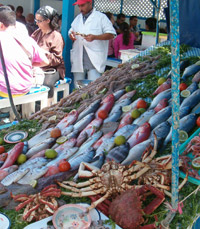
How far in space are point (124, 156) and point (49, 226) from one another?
0.79 m

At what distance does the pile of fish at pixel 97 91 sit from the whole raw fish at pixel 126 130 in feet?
2.41

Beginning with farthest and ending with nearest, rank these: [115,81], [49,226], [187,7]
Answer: [187,7] < [115,81] < [49,226]

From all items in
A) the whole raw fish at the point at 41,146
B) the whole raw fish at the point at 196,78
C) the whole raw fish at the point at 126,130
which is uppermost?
the whole raw fish at the point at 196,78

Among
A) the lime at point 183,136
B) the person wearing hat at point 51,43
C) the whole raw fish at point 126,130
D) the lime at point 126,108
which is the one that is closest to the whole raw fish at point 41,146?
the whole raw fish at point 126,130

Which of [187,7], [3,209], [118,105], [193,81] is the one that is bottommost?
[3,209]

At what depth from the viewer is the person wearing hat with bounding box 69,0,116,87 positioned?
16.7ft

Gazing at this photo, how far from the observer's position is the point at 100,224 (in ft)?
5.49

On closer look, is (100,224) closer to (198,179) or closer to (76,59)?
(198,179)

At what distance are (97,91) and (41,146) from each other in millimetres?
1101

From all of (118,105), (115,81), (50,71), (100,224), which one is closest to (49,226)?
(100,224)

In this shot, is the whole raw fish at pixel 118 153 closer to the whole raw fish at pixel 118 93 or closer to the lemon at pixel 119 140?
the lemon at pixel 119 140

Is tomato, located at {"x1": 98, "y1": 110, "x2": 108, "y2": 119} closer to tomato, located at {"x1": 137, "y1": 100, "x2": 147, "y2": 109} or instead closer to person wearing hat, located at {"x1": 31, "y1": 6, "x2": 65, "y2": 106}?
tomato, located at {"x1": 137, "y1": 100, "x2": 147, "y2": 109}

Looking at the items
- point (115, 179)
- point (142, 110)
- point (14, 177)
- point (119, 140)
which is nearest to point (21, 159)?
point (14, 177)

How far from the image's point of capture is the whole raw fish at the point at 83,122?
2815 mm
